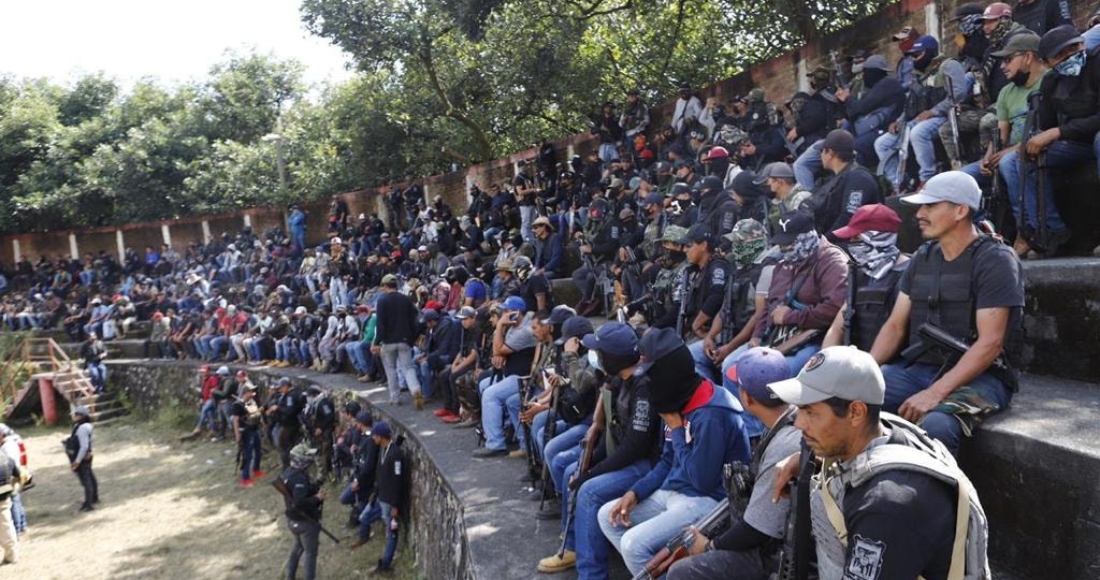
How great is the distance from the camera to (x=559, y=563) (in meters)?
4.15

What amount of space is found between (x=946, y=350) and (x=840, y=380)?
55.4 inches

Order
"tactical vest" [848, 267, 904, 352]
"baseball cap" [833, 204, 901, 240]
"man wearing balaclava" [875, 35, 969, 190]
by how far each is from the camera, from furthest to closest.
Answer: "man wearing balaclava" [875, 35, 969, 190] → "baseball cap" [833, 204, 901, 240] → "tactical vest" [848, 267, 904, 352]

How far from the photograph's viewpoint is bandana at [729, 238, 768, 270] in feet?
17.8

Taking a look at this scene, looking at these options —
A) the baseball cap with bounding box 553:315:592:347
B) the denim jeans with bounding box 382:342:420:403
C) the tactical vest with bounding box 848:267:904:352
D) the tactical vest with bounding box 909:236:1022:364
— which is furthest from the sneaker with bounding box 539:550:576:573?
the denim jeans with bounding box 382:342:420:403

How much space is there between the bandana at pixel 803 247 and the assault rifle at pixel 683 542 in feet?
6.48

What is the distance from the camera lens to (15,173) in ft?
93.2

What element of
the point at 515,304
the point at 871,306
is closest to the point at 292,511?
the point at 515,304

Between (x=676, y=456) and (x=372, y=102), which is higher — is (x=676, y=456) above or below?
below

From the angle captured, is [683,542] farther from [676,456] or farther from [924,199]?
[924,199]

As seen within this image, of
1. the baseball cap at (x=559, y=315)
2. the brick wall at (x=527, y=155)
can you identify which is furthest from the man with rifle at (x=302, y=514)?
the brick wall at (x=527, y=155)

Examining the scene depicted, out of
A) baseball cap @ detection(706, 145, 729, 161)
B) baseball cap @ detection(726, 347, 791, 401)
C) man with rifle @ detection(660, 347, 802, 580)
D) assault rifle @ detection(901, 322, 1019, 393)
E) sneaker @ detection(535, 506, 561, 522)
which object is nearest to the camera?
man with rifle @ detection(660, 347, 802, 580)

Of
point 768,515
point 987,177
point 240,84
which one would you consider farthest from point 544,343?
point 240,84

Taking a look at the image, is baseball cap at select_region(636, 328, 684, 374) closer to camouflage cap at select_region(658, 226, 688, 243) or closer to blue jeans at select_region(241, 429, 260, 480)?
camouflage cap at select_region(658, 226, 688, 243)

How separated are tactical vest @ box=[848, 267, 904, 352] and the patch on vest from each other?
208 cm
